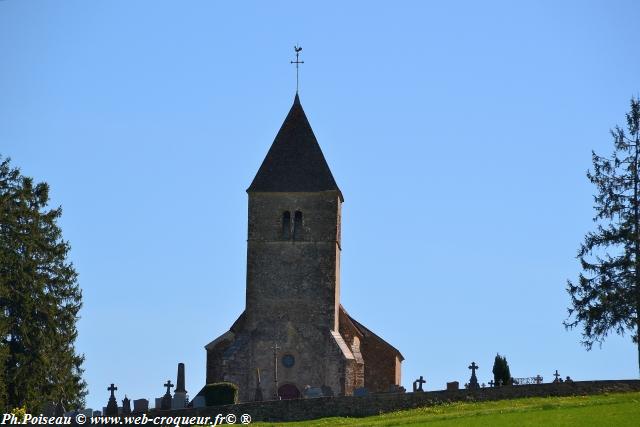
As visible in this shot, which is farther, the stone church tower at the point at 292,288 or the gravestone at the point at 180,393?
the stone church tower at the point at 292,288

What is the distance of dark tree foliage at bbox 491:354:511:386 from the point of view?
58.1m

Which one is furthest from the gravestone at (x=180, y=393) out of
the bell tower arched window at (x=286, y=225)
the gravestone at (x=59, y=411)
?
the bell tower arched window at (x=286, y=225)

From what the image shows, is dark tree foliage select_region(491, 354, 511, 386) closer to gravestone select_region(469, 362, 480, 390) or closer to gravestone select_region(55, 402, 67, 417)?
gravestone select_region(469, 362, 480, 390)

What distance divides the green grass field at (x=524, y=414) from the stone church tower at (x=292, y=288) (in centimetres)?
1350

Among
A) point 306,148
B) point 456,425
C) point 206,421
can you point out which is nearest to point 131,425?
point 206,421

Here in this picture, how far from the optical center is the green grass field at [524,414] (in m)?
47.1

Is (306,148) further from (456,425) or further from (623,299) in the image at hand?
(456,425)

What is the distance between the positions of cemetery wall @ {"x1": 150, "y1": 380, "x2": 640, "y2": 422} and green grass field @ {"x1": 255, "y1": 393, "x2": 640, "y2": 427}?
0.61 m

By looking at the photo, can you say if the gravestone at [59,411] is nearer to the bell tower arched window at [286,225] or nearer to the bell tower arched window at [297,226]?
the bell tower arched window at [286,225]

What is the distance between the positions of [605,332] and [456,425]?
49.8 ft

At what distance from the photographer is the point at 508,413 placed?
163ft

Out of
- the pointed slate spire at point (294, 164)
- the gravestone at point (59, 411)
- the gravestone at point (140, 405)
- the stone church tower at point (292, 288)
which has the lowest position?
the gravestone at point (59, 411)

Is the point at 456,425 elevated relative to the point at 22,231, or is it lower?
lower

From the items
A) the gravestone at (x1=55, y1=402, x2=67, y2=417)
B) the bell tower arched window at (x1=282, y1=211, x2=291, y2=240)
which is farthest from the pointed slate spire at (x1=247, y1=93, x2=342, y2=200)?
the gravestone at (x1=55, y1=402, x2=67, y2=417)
